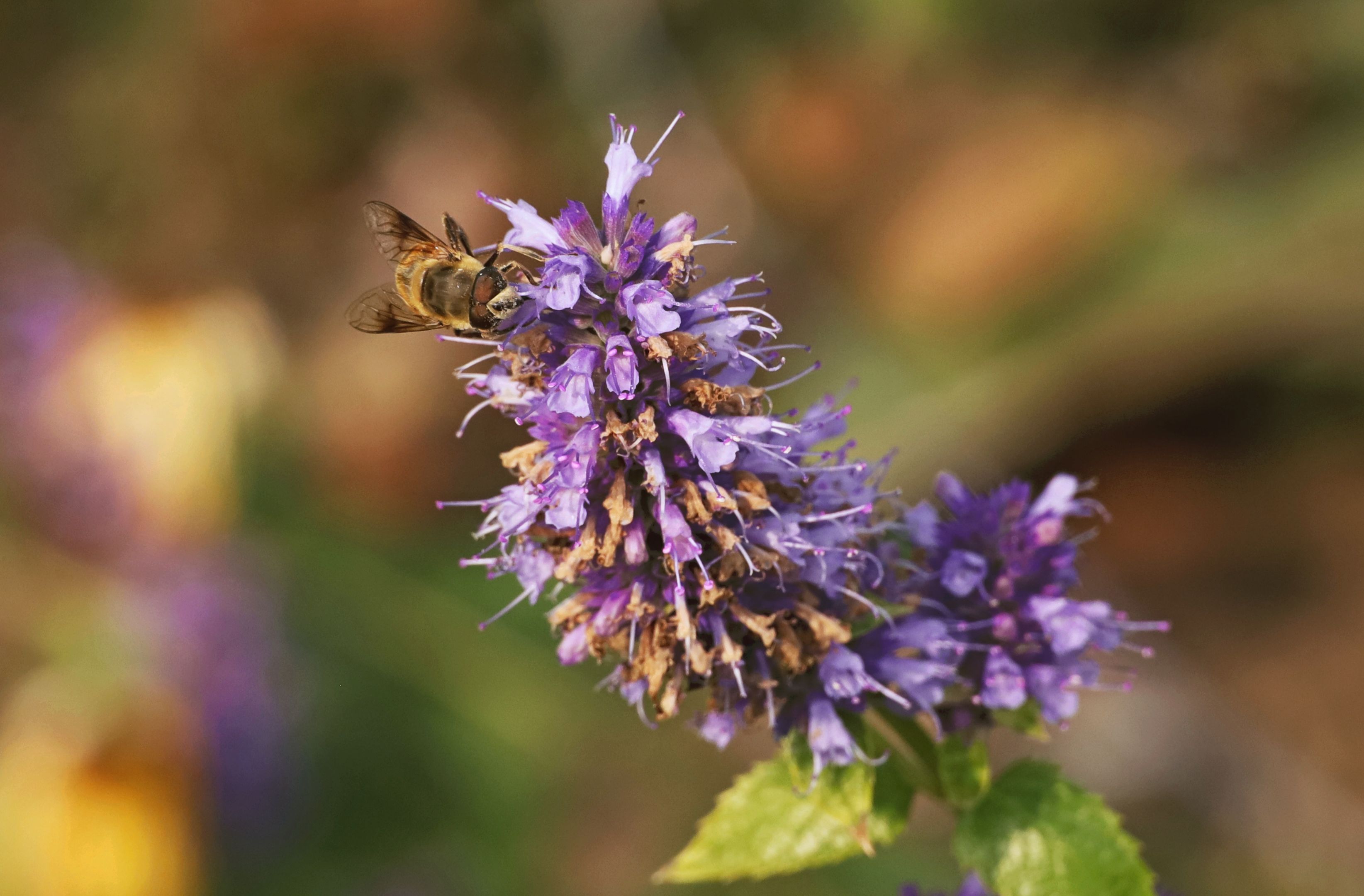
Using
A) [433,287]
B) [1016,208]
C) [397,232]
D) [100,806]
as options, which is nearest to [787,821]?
[433,287]

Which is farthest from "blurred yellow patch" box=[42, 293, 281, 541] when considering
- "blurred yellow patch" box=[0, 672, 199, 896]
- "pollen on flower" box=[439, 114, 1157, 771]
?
"pollen on flower" box=[439, 114, 1157, 771]

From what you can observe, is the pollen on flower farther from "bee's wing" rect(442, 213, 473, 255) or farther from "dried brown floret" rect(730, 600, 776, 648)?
"bee's wing" rect(442, 213, 473, 255)

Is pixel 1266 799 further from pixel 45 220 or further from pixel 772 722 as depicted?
pixel 45 220

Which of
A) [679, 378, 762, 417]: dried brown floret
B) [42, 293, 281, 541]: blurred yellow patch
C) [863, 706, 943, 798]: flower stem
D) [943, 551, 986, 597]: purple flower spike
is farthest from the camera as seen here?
[42, 293, 281, 541]: blurred yellow patch

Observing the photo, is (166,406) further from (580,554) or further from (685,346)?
(685,346)

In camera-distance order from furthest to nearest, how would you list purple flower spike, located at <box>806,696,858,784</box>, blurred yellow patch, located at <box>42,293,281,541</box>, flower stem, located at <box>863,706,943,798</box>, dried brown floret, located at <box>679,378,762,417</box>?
blurred yellow patch, located at <box>42,293,281,541</box>, flower stem, located at <box>863,706,943,798</box>, purple flower spike, located at <box>806,696,858,784</box>, dried brown floret, located at <box>679,378,762,417</box>

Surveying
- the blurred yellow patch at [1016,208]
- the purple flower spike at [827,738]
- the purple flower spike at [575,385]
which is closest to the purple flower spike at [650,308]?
the purple flower spike at [575,385]

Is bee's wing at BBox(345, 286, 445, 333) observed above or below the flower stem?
above

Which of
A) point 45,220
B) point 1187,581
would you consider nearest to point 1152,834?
point 1187,581

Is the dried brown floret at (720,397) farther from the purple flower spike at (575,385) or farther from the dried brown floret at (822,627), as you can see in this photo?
the dried brown floret at (822,627)
